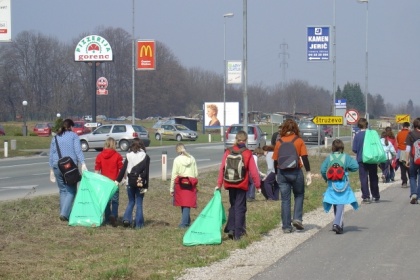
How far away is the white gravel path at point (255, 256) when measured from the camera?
9406 mm

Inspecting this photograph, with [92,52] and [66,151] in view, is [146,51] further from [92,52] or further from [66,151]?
[66,151]

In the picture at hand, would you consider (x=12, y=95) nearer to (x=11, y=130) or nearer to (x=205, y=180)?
(x=11, y=130)

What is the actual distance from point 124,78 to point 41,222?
67.5m

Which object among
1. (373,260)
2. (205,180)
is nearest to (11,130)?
(205,180)

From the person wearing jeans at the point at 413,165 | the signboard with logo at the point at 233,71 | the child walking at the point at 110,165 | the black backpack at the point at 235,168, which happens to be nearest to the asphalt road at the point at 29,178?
the child walking at the point at 110,165

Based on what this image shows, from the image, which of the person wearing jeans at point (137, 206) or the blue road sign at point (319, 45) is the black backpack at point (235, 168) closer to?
the person wearing jeans at point (137, 206)

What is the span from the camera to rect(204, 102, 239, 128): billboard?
2977 inches

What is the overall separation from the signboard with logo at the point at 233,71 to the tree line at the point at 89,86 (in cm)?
3160

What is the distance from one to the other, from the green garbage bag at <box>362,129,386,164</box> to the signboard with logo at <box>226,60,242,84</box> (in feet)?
83.3

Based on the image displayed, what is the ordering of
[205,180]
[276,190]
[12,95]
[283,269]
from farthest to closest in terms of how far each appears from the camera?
[12,95] → [205,180] → [276,190] → [283,269]

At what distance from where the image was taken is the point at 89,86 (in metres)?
81.2

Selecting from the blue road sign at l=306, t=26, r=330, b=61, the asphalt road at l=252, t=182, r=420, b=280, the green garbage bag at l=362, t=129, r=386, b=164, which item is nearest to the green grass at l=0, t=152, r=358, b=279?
the asphalt road at l=252, t=182, r=420, b=280

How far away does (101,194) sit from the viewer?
13758 mm

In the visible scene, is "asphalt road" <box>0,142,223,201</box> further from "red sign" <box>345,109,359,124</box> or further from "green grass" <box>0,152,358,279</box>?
"red sign" <box>345,109,359,124</box>
